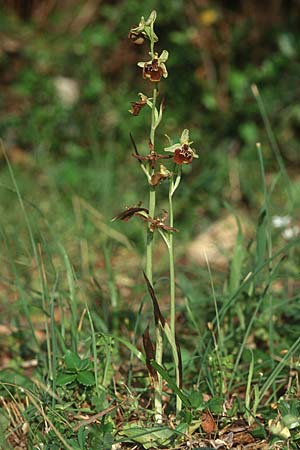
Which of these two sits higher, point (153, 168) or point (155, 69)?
point (155, 69)

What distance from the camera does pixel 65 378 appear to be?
5.82 feet

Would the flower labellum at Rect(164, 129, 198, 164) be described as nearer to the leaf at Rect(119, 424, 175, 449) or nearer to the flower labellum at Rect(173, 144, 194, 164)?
the flower labellum at Rect(173, 144, 194, 164)

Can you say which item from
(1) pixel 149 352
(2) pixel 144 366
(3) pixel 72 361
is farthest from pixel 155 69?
(2) pixel 144 366

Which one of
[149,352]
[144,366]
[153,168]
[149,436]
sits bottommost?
[144,366]

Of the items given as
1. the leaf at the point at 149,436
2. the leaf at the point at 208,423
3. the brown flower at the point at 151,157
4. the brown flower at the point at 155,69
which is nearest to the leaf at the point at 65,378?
the leaf at the point at 149,436

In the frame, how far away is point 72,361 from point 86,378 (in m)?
0.06

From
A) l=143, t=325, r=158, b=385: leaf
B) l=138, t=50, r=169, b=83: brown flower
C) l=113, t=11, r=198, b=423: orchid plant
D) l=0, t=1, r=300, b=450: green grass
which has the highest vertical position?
l=138, t=50, r=169, b=83: brown flower

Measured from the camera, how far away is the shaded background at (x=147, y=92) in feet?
12.3

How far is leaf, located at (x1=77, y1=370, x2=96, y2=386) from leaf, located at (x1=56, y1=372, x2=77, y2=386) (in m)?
0.01

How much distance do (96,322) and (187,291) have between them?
0.37m

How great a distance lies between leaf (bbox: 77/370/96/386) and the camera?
1769 millimetres

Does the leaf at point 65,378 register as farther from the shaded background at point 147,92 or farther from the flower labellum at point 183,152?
the shaded background at point 147,92

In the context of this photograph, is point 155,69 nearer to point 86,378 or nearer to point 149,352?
point 149,352

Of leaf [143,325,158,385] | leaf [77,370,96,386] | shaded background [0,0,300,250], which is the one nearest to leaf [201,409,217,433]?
leaf [143,325,158,385]
